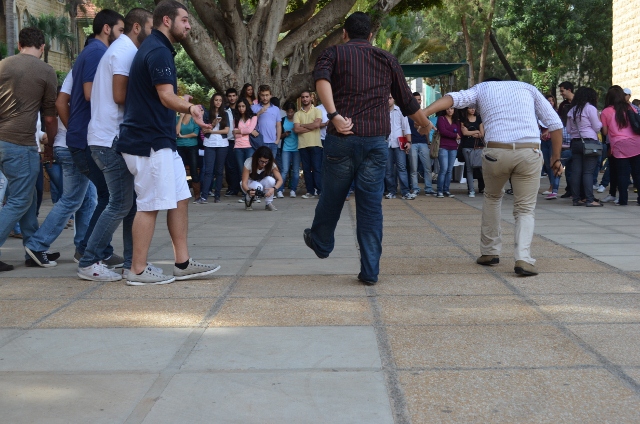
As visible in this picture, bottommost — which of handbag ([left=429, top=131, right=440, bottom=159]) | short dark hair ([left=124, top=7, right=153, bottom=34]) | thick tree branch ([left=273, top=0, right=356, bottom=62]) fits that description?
handbag ([left=429, top=131, right=440, bottom=159])

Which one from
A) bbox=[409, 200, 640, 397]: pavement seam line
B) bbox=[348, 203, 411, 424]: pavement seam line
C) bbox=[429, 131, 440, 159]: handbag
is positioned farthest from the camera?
bbox=[429, 131, 440, 159]: handbag

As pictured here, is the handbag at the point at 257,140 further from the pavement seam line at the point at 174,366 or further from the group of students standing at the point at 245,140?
the pavement seam line at the point at 174,366

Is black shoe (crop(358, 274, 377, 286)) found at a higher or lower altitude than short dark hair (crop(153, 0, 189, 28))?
lower

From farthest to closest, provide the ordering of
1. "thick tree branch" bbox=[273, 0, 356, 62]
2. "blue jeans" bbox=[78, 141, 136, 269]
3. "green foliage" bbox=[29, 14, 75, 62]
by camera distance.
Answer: "green foliage" bbox=[29, 14, 75, 62] < "thick tree branch" bbox=[273, 0, 356, 62] < "blue jeans" bbox=[78, 141, 136, 269]

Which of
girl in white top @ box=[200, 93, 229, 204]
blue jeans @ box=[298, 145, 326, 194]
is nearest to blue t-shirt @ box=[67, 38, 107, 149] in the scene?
girl in white top @ box=[200, 93, 229, 204]

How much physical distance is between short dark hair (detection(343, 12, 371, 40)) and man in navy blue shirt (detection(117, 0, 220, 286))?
3.93ft

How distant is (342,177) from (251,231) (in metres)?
4.01

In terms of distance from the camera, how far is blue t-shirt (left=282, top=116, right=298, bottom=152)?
15641mm

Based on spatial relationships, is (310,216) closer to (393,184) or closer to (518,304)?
(393,184)

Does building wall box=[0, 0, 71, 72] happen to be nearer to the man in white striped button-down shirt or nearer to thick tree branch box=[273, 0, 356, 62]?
thick tree branch box=[273, 0, 356, 62]

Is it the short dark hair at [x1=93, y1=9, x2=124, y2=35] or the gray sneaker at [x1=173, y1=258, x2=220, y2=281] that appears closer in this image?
the gray sneaker at [x1=173, y1=258, x2=220, y2=281]

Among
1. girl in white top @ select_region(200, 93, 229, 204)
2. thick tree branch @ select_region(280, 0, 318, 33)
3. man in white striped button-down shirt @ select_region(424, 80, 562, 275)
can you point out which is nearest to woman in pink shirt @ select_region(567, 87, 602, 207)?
girl in white top @ select_region(200, 93, 229, 204)

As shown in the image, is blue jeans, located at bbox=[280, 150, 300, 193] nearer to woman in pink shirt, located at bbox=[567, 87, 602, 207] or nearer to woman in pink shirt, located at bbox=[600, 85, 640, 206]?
woman in pink shirt, located at bbox=[567, 87, 602, 207]

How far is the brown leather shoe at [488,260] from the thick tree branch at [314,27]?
1229 cm
